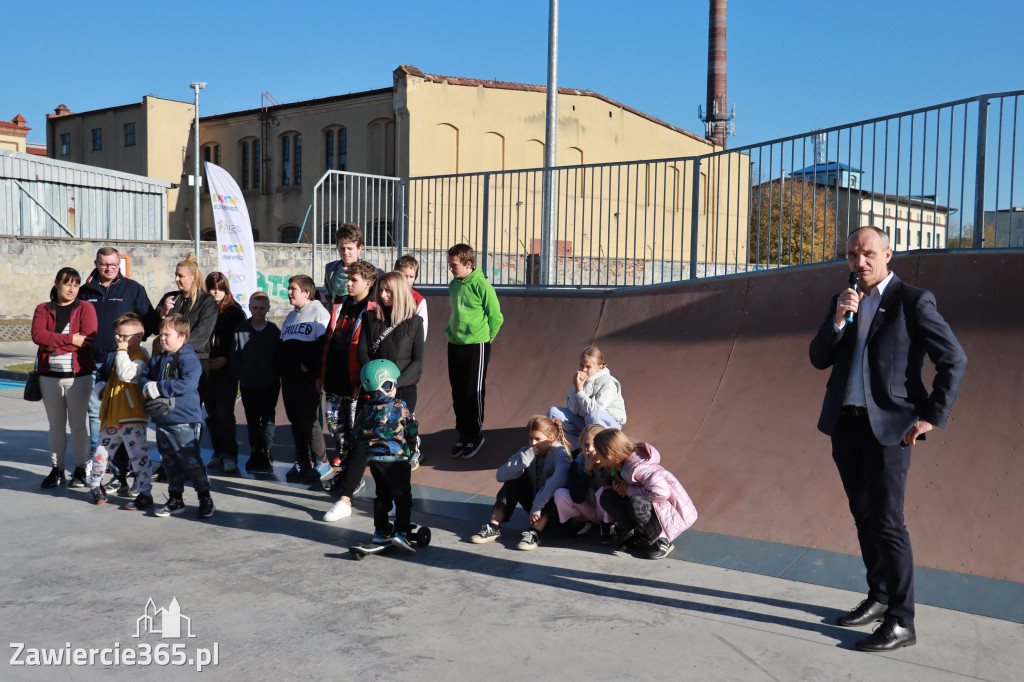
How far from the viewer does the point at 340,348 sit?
6.93 m

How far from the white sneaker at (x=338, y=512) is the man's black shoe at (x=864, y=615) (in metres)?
3.53

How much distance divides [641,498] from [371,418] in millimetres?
1803

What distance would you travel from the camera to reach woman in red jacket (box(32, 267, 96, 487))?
22.9ft

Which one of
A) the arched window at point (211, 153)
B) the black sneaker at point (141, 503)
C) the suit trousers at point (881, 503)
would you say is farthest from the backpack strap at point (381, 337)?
the arched window at point (211, 153)

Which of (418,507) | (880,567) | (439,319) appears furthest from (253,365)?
(880,567)

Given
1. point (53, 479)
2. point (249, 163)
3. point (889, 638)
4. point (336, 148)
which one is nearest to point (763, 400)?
point (889, 638)

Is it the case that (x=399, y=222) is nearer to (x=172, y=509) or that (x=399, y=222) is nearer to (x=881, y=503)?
(x=172, y=509)

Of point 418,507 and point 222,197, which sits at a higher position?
point 222,197

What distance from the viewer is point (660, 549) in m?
5.42

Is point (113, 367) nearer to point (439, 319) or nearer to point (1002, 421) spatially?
point (439, 319)

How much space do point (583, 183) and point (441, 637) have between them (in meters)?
6.73

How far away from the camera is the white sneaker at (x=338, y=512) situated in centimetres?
629

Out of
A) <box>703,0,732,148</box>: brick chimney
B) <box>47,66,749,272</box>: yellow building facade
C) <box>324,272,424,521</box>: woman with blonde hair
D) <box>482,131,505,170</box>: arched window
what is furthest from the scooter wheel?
<box>703,0,732,148</box>: brick chimney

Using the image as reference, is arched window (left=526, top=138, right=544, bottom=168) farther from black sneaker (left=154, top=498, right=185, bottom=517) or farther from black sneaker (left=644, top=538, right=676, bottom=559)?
black sneaker (left=644, top=538, right=676, bottom=559)
